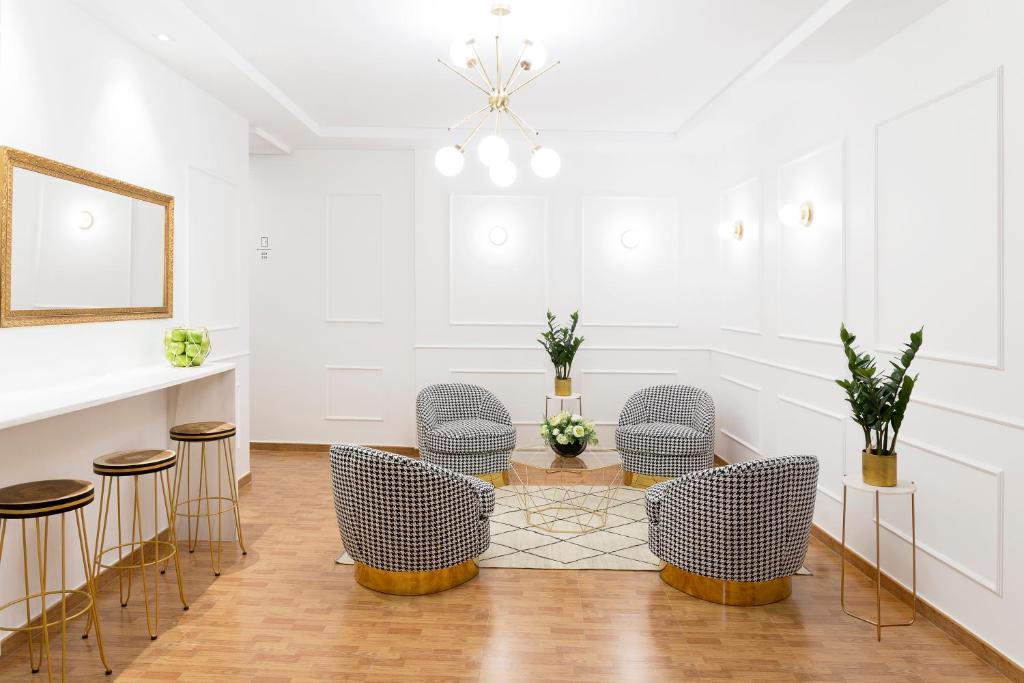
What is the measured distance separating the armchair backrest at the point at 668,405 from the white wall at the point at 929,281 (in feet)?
2.34

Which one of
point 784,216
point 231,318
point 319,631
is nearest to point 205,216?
point 231,318

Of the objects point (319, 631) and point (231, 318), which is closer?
point (319, 631)

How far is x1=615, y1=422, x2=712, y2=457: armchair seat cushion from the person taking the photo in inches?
208

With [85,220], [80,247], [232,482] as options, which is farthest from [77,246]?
[232,482]

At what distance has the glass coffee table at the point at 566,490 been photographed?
4367 mm

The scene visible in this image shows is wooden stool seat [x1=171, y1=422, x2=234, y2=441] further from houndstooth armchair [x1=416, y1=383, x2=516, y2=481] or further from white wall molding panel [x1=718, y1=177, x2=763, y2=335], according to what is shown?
white wall molding panel [x1=718, y1=177, x2=763, y2=335]

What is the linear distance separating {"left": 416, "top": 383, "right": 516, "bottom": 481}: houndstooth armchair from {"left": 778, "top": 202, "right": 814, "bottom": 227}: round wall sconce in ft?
8.38

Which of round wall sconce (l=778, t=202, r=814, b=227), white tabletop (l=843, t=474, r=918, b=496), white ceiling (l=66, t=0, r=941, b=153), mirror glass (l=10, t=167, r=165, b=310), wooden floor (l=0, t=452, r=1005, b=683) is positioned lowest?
wooden floor (l=0, t=452, r=1005, b=683)

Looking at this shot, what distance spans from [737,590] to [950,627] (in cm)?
91

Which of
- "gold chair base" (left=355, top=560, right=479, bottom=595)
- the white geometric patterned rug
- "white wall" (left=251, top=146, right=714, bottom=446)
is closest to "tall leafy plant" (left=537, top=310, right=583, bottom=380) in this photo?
"white wall" (left=251, top=146, right=714, bottom=446)

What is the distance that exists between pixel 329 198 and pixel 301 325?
125 cm

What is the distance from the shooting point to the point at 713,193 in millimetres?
6527

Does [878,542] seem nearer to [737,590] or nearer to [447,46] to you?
[737,590]

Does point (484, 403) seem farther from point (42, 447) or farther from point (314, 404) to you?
point (42, 447)
